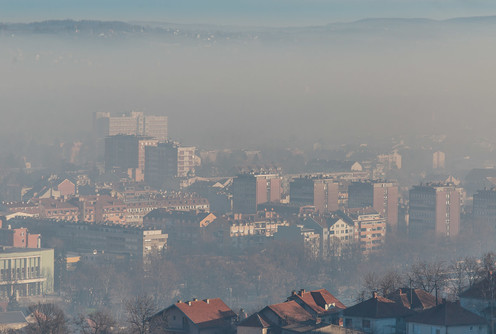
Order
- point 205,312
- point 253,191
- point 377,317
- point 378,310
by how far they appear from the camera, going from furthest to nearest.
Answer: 1. point 253,191
2. point 205,312
3. point 378,310
4. point 377,317

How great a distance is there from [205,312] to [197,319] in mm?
305

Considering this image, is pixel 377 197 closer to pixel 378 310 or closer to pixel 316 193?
pixel 316 193

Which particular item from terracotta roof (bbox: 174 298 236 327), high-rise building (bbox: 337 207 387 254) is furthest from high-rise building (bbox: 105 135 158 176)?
terracotta roof (bbox: 174 298 236 327)

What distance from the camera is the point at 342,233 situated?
47875mm

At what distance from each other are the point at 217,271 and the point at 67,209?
47.8 feet

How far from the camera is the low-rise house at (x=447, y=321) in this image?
1841cm

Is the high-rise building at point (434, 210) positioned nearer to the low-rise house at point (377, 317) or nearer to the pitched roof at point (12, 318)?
the pitched roof at point (12, 318)

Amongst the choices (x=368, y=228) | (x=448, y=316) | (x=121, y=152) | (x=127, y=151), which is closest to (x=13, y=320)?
(x=448, y=316)

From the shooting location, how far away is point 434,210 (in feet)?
171

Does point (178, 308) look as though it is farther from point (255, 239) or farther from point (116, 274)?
point (255, 239)

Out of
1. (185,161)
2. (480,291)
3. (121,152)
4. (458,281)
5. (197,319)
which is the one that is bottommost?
(197,319)

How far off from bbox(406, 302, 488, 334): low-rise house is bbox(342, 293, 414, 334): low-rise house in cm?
39

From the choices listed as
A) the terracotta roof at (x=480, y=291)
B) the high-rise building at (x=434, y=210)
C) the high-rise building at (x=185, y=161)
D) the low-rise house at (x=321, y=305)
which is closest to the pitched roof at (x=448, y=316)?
the terracotta roof at (x=480, y=291)

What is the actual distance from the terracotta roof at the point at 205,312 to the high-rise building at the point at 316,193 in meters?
34.6
